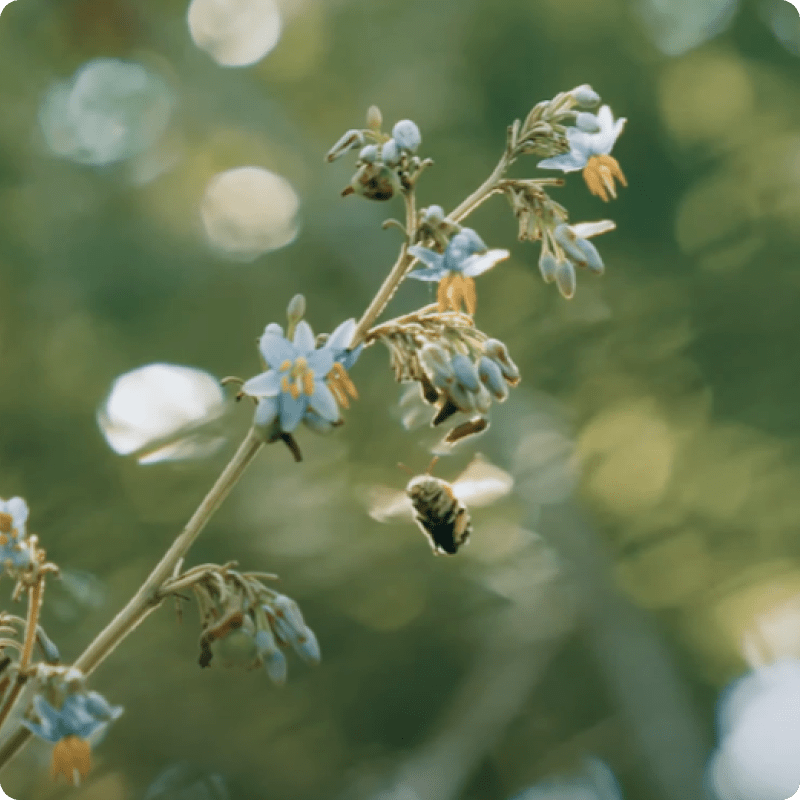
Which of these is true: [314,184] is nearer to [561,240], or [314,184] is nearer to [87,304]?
[87,304]

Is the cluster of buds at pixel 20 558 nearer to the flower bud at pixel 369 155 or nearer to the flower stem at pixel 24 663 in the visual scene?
the flower stem at pixel 24 663

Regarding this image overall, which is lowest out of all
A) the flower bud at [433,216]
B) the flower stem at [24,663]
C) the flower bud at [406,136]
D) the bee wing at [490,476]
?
the bee wing at [490,476]

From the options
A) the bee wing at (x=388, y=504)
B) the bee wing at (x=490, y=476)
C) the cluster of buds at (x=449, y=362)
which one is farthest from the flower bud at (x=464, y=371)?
the bee wing at (x=490, y=476)

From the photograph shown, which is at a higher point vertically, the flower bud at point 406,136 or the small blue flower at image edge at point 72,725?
the flower bud at point 406,136

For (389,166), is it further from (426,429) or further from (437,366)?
(426,429)

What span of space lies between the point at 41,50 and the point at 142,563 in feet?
4.31

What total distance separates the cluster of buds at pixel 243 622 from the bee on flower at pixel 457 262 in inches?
10.2

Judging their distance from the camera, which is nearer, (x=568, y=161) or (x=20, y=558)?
(x=20, y=558)

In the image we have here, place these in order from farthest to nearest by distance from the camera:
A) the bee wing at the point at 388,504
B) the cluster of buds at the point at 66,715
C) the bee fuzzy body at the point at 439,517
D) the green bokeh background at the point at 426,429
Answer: the green bokeh background at the point at 426,429
the bee wing at the point at 388,504
the bee fuzzy body at the point at 439,517
the cluster of buds at the point at 66,715

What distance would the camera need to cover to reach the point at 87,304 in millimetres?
2094

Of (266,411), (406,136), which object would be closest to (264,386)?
(266,411)

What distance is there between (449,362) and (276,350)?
0.13 metres

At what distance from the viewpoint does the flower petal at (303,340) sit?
689 millimetres

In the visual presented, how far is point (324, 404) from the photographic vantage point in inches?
26.0
